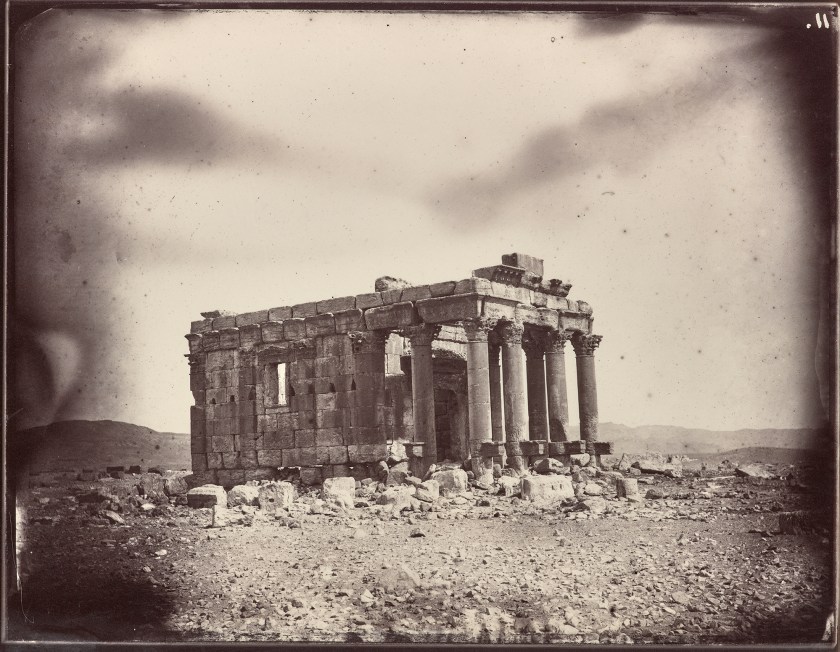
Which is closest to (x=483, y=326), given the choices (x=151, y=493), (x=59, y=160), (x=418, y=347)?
(x=418, y=347)

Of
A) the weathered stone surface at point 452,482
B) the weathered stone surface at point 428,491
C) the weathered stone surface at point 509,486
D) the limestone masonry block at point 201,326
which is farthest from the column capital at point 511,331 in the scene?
the limestone masonry block at point 201,326

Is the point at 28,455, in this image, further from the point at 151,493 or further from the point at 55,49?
the point at 151,493

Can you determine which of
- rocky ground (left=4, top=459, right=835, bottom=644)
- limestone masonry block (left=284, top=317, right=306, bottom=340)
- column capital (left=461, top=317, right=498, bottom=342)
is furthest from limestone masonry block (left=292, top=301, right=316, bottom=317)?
rocky ground (left=4, top=459, right=835, bottom=644)

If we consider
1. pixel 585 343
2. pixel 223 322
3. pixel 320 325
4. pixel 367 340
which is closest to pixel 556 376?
pixel 585 343

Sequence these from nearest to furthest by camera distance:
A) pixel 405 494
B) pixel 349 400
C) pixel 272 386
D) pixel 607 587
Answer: pixel 607 587, pixel 405 494, pixel 349 400, pixel 272 386

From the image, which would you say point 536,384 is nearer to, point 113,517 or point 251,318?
point 251,318

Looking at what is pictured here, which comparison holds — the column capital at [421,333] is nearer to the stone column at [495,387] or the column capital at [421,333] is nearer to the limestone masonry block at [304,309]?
the limestone masonry block at [304,309]

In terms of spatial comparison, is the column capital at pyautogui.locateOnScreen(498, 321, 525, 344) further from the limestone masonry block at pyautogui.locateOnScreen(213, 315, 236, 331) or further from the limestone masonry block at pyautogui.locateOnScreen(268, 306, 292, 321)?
the limestone masonry block at pyautogui.locateOnScreen(213, 315, 236, 331)
